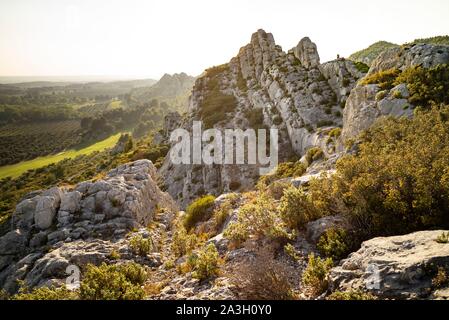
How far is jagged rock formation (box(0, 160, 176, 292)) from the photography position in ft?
52.6

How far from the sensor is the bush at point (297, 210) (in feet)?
43.3

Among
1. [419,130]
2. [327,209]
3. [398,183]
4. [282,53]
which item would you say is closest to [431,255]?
[398,183]

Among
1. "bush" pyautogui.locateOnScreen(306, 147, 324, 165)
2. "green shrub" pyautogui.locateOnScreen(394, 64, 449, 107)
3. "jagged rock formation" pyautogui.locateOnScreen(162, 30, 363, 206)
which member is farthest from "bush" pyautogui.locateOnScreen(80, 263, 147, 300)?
"bush" pyautogui.locateOnScreen(306, 147, 324, 165)

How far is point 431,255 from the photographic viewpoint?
24.8 ft

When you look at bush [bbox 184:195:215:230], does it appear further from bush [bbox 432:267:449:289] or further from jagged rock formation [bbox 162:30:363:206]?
bush [bbox 432:267:449:289]

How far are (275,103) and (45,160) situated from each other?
150634 mm

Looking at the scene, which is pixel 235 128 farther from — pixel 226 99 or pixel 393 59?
pixel 393 59

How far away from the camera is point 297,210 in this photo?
1339 centimetres

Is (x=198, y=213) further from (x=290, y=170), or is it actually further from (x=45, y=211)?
(x=290, y=170)

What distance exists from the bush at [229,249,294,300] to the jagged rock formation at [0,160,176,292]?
31.5 feet

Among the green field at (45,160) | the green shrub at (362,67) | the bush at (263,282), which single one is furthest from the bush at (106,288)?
the green field at (45,160)

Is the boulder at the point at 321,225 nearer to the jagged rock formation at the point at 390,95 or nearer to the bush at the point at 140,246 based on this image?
the bush at the point at 140,246

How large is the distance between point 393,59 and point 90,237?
30.9 m

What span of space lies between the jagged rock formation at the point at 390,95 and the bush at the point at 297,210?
12980 mm
